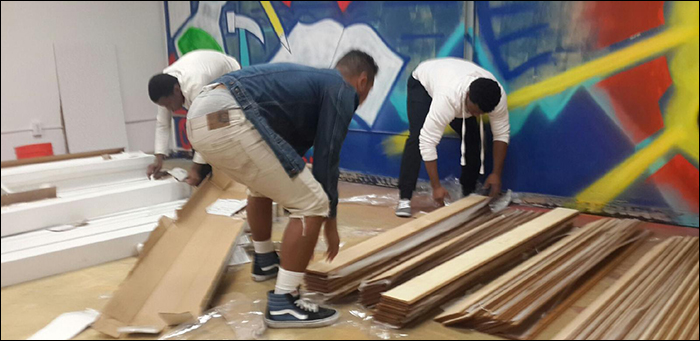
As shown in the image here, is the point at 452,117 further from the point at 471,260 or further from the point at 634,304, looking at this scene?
the point at 634,304

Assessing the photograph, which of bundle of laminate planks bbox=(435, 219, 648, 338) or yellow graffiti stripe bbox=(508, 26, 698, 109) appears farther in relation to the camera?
yellow graffiti stripe bbox=(508, 26, 698, 109)

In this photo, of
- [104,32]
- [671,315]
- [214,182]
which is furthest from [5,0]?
[671,315]

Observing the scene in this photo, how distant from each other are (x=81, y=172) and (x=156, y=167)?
1.09 ft

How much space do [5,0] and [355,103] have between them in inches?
124

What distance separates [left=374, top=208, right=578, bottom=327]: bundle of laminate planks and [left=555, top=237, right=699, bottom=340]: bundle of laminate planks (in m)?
0.42

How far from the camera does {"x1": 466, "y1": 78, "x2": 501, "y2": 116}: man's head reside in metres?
2.80

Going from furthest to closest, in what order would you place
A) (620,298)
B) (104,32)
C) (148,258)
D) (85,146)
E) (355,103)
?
(104,32), (85,146), (148,258), (620,298), (355,103)

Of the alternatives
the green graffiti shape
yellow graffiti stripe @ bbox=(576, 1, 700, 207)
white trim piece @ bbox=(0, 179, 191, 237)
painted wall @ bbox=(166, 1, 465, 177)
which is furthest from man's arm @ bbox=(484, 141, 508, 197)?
the green graffiti shape

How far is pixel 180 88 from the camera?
7.59 feet

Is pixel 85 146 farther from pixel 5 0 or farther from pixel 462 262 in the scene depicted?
pixel 462 262

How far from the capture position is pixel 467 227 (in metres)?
2.87

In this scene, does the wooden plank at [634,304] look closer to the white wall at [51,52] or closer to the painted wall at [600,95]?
the painted wall at [600,95]

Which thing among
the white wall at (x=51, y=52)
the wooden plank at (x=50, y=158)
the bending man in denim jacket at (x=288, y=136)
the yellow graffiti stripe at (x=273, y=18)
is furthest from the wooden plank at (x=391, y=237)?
the yellow graffiti stripe at (x=273, y=18)

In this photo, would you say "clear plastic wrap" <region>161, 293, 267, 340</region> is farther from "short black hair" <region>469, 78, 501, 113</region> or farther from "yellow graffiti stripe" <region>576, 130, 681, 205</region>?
"yellow graffiti stripe" <region>576, 130, 681, 205</region>
